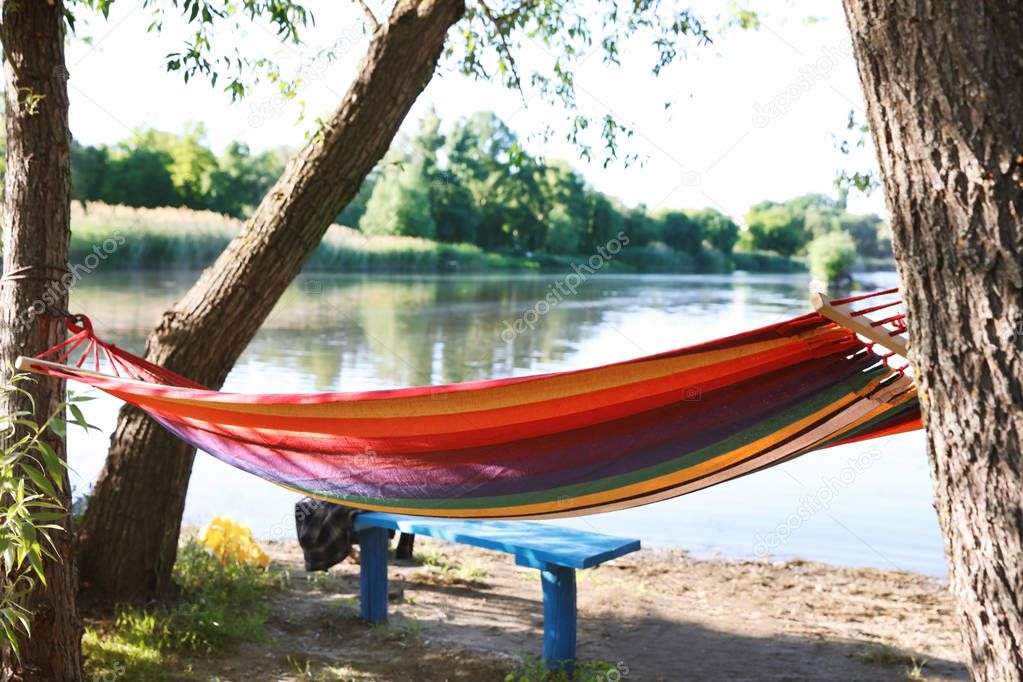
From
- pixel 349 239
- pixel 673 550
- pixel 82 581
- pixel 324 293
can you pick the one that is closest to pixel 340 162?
pixel 82 581

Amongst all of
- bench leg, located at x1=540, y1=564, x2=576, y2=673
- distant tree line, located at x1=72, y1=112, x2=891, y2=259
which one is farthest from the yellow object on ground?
distant tree line, located at x1=72, y1=112, x2=891, y2=259

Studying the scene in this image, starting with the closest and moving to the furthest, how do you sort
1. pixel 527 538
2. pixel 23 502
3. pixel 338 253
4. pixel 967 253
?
pixel 967 253 → pixel 23 502 → pixel 527 538 → pixel 338 253

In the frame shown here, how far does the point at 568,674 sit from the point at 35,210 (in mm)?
1793

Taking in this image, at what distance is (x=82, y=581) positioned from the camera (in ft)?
8.83

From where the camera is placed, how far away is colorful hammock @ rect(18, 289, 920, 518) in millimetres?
1730

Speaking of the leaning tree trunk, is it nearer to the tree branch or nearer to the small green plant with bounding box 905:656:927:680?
the small green plant with bounding box 905:656:927:680

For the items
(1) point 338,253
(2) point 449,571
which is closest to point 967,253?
(2) point 449,571

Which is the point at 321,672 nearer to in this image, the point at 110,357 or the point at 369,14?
the point at 110,357

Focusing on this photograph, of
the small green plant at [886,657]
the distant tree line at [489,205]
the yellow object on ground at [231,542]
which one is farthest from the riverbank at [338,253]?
the small green plant at [886,657]

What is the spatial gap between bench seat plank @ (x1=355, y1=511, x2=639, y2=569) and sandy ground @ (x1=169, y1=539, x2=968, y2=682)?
352mm

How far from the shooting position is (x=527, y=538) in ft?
8.64

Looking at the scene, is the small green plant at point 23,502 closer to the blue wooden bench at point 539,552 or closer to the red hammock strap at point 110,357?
the red hammock strap at point 110,357

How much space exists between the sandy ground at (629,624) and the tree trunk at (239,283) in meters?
0.42

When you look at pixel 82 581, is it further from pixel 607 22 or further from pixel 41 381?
pixel 607 22
